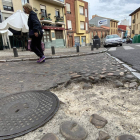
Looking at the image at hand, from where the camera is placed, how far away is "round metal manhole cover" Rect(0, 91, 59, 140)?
1191mm

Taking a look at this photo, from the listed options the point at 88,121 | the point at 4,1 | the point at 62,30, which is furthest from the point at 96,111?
the point at 62,30

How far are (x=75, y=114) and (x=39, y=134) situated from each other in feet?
1.51

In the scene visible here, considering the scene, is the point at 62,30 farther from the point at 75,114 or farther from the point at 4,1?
the point at 75,114

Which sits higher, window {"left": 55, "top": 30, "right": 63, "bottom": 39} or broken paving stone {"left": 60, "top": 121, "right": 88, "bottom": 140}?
window {"left": 55, "top": 30, "right": 63, "bottom": 39}

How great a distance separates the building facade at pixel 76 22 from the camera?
78.8ft

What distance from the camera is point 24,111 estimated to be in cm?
146

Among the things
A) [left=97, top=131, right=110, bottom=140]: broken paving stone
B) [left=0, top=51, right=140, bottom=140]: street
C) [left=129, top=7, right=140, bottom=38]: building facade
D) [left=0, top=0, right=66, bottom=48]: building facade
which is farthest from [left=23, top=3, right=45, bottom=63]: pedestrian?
[left=129, top=7, right=140, bottom=38]: building facade

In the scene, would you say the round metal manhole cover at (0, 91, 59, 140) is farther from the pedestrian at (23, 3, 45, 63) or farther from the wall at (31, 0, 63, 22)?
the wall at (31, 0, 63, 22)

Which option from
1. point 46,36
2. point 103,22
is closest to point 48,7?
point 46,36

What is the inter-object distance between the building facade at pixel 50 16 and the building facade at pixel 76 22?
1.74 meters

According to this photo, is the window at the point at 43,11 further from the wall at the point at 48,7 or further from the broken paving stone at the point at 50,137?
the broken paving stone at the point at 50,137

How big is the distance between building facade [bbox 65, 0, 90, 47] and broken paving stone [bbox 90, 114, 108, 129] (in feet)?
74.9

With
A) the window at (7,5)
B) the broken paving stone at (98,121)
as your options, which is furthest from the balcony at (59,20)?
the broken paving stone at (98,121)

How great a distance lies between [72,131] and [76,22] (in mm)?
26941
